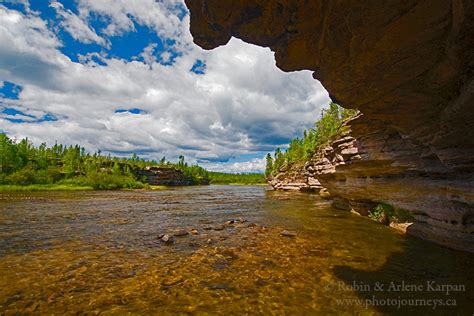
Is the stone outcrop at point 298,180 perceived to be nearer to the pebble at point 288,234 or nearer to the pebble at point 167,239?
the pebble at point 288,234

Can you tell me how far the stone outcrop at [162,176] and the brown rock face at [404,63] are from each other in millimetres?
123941

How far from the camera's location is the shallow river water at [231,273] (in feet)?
23.8

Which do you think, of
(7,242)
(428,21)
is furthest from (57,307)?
(428,21)

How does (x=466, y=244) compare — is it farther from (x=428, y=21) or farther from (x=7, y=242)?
(x=7, y=242)

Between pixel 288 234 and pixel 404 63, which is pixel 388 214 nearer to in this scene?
pixel 288 234

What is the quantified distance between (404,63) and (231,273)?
1001 centimetres

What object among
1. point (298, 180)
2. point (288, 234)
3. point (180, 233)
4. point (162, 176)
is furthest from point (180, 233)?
point (162, 176)

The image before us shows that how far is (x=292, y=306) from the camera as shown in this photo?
729 cm

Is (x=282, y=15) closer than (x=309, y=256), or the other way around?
(x=282, y=15)

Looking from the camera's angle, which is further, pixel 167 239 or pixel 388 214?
pixel 388 214

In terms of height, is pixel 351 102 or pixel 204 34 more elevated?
pixel 204 34

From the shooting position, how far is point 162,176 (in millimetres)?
129375

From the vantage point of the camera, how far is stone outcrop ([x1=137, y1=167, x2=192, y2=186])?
12588 cm

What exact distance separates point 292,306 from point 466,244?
405 inches
